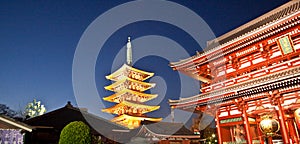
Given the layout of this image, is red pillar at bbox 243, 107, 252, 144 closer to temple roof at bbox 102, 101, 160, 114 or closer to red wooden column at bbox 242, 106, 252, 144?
red wooden column at bbox 242, 106, 252, 144

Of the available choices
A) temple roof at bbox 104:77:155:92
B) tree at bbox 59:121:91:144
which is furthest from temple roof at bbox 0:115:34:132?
temple roof at bbox 104:77:155:92

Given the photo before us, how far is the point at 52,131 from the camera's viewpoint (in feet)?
62.4

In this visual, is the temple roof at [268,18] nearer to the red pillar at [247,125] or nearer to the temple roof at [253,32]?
the temple roof at [253,32]

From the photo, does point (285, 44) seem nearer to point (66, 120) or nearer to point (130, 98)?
point (66, 120)

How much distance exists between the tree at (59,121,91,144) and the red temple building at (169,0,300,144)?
6.19 metres

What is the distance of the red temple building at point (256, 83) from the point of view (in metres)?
11.6

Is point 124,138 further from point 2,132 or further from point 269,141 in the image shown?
point 269,141

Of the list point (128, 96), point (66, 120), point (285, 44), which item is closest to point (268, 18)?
point (285, 44)

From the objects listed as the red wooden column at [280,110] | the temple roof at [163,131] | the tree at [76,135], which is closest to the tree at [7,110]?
the temple roof at [163,131]

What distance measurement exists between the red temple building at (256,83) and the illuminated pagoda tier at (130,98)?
21842 millimetres

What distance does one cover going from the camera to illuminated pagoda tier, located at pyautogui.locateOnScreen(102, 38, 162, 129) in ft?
120

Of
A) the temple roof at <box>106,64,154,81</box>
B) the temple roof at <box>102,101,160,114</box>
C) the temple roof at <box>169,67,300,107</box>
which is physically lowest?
the temple roof at <box>169,67,300,107</box>

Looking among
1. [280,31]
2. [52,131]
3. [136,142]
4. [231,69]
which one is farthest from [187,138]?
[280,31]

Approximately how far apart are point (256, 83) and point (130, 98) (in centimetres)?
2895
